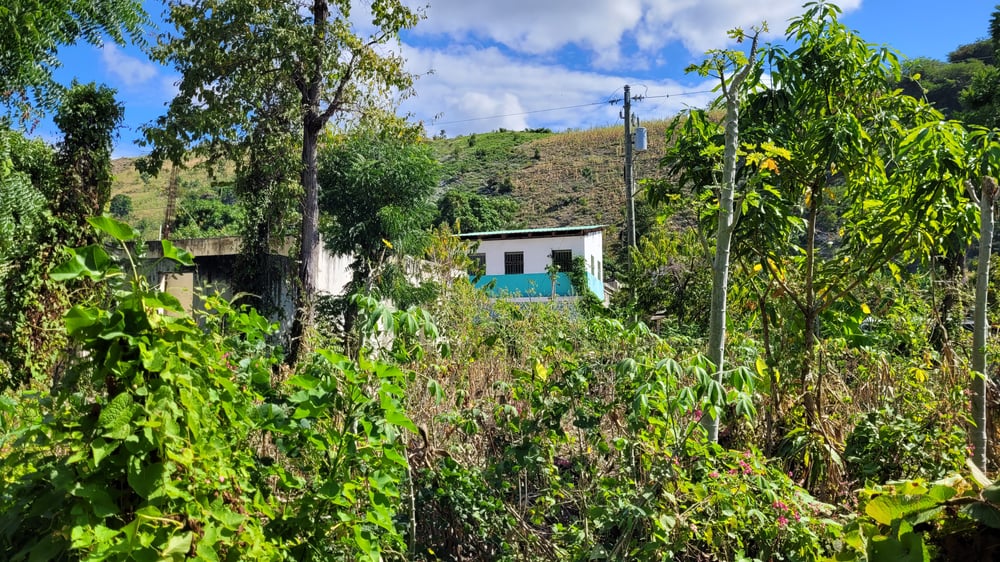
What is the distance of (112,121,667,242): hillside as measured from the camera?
132 ft

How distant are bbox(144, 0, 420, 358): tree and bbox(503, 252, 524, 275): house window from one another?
10.7 m

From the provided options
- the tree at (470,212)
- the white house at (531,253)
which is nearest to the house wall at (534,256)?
the white house at (531,253)

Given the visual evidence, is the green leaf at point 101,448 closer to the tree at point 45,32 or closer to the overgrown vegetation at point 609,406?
the overgrown vegetation at point 609,406

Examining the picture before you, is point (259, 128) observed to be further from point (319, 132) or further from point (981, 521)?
point (981, 521)

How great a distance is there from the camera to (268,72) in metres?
10.1

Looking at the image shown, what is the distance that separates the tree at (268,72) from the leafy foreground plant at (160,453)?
7867 millimetres

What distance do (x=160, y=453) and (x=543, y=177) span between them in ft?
151

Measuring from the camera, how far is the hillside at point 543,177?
4031 centimetres

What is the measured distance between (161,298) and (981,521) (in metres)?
1.49

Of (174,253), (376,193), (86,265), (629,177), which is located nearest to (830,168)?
(174,253)

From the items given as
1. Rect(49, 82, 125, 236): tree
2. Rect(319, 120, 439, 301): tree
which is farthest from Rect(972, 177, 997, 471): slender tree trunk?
Rect(49, 82, 125, 236): tree

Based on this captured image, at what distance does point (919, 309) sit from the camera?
18.6 ft

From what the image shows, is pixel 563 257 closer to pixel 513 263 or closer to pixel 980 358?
pixel 513 263

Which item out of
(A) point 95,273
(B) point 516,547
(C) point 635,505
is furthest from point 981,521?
(B) point 516,547
